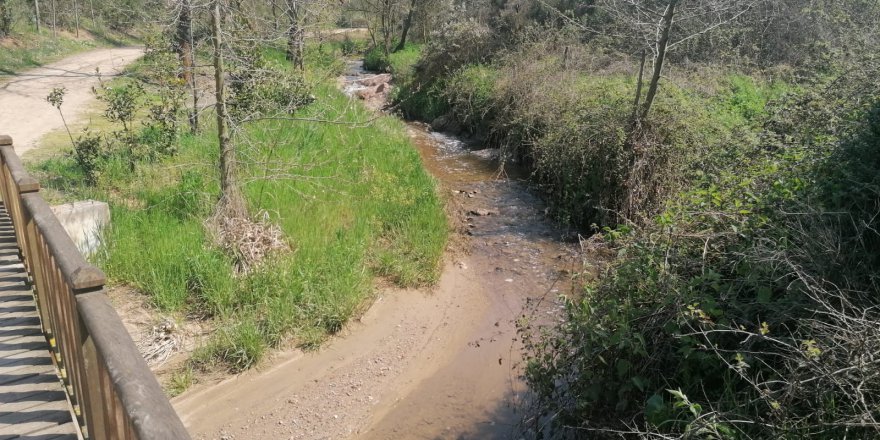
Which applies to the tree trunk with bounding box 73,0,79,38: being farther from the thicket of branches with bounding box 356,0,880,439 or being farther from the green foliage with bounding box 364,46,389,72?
the thicket of branches with bounding box 356,0,880,439

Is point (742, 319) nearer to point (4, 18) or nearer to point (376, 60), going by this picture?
point (376, 60)

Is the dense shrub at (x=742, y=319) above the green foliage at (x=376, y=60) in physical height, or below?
above

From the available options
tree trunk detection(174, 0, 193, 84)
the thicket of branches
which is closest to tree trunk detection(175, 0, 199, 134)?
tree trunk detection(174, 0, 193, 84)

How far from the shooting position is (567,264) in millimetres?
8992

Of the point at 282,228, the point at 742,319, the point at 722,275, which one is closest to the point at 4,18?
the point at 282,228

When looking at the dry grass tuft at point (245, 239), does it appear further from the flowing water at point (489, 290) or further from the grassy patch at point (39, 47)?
the grassy patch at point (39, 47)

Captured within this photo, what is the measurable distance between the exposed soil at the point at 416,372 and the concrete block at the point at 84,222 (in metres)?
2.31

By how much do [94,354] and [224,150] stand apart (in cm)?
520

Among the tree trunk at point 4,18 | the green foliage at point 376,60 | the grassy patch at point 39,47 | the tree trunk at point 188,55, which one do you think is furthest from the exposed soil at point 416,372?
the tree trunk at point 4,18

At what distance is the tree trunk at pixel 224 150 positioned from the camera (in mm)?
6965

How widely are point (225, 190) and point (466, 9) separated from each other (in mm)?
19888

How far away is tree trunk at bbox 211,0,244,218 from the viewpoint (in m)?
6.96

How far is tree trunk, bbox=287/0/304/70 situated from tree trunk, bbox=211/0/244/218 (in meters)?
0.88

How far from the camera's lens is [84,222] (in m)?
6.70
